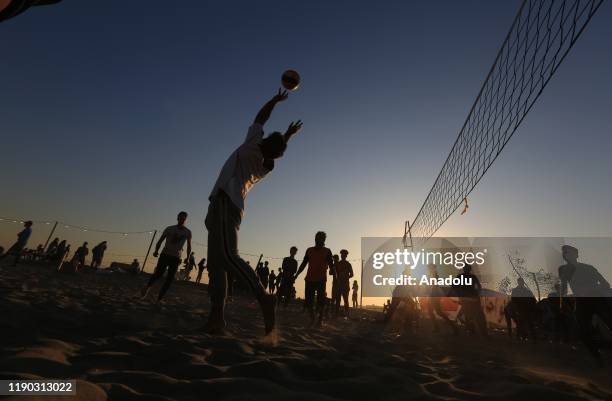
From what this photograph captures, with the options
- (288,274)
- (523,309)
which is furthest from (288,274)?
(523,309)

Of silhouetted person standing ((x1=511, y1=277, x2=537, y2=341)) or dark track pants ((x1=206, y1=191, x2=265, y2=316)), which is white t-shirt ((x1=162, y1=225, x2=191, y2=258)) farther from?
silhouetted person standing ((x1=511, y1=277, x2=537, y2=341))

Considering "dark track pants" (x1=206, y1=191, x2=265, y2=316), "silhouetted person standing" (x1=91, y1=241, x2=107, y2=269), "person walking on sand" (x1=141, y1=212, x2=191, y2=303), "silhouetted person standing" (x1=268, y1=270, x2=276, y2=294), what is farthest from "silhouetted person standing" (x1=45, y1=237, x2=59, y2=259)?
"dark track pants" (x1=206, y1=191, x2=265, y2=316)

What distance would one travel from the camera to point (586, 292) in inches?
168

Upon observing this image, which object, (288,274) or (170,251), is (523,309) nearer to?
(288,274)

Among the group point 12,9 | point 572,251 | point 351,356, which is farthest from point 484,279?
point 12,9

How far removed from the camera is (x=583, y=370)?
3.45 meters

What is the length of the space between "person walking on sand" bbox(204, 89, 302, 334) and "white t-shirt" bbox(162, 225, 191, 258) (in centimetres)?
305

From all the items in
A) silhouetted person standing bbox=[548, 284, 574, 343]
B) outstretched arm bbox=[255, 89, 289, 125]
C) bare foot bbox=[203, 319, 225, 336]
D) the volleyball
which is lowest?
bare foot bbox=[203, 319, 225, 336]

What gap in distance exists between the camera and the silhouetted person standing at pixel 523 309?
7062 mm

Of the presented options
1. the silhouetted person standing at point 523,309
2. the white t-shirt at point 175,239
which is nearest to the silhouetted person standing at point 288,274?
the white t-shirt at point 175,239

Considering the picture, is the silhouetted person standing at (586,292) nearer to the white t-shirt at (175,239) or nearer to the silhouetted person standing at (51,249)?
the white t-shirt at (175,239)

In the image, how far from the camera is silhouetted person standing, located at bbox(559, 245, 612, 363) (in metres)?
3.96

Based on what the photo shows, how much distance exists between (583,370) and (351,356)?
104 inches

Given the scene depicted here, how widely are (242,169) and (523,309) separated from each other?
7015mm
